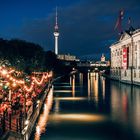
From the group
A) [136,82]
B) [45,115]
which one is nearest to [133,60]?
[136,82]

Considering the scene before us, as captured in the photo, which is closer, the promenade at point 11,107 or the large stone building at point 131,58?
the promenade at point 11,107

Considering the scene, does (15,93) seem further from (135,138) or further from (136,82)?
(136,82)

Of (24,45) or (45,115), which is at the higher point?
(24,45)

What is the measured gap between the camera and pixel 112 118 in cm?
3638

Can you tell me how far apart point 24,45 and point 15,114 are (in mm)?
97298

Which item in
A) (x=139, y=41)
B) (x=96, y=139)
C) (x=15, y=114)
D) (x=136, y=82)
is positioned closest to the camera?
→ (x=96, y=139)

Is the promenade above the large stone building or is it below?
below

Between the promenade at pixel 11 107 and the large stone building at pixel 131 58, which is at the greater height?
the large stone building at pixel 131 58

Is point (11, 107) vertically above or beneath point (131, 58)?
beneath

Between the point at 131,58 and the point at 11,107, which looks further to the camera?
the point at 131,58

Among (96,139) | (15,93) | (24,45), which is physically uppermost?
(24,45)

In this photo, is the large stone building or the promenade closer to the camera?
the promenade

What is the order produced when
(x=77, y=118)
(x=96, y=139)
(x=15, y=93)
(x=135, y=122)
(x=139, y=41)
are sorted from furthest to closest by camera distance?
(x=139, y=41) < (x=77, y=118) < (x=135, y=122) < (x=15, y=93) < (x=96, y=139)

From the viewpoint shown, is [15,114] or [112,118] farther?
[112,118]
